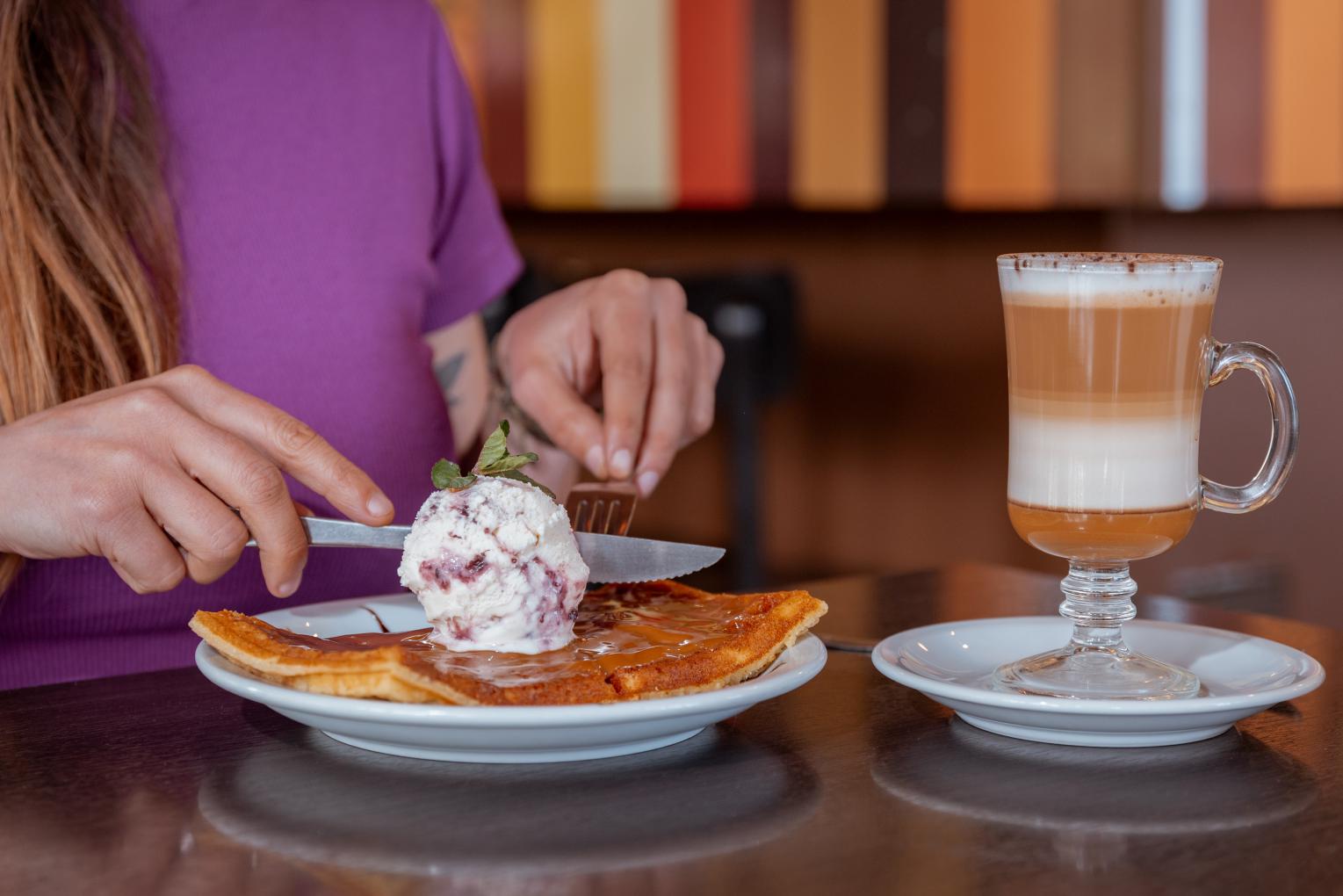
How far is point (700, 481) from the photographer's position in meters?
4.38

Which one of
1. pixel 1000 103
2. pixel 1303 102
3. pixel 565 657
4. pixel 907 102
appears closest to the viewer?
pixel 565 657

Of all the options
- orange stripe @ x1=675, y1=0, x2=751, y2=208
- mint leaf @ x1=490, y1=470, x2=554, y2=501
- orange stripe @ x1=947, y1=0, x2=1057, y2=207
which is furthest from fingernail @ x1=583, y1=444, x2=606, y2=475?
orange stripe @ x1=675, y1=0, x2=751, y2=208

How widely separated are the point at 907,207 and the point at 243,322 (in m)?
2.45

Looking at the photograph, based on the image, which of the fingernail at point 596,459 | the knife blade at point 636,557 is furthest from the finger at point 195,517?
the fingernail at point 596,459

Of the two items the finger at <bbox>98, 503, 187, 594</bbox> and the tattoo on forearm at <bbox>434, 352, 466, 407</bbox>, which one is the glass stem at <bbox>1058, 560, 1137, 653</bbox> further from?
the tattoo on forearm at <bbox>434, 352, 466, 407</bbox>

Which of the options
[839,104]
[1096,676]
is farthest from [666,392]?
[839,104]

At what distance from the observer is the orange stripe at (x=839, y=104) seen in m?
3.60

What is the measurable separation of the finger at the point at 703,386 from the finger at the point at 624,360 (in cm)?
5

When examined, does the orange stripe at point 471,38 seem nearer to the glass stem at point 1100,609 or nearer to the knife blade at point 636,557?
the knife blade at point 636,557

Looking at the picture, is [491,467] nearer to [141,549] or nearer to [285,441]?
[285,441]

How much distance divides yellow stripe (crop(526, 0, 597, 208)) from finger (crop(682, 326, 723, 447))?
3.12 meters

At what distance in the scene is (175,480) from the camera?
35.4 inches

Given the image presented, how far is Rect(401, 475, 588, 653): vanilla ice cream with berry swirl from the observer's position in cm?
86

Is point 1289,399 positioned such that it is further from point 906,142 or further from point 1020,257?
point 906,142
